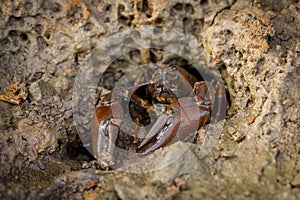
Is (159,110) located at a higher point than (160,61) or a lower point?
lower

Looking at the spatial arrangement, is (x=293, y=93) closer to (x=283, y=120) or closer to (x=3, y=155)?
(x=283, y=120)

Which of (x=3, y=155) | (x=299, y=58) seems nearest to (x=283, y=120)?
(x=299, y=58)

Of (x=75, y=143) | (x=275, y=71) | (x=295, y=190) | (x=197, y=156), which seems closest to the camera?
(x=295, y=190)

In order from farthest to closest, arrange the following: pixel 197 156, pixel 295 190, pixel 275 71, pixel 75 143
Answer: pixel 75 143 → pixel 275 71 → pixel 197 156 → pixel 295 190

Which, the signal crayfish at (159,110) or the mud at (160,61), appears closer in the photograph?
the mud at (160,61)

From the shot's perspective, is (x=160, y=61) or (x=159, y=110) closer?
(x=159, y=110)
